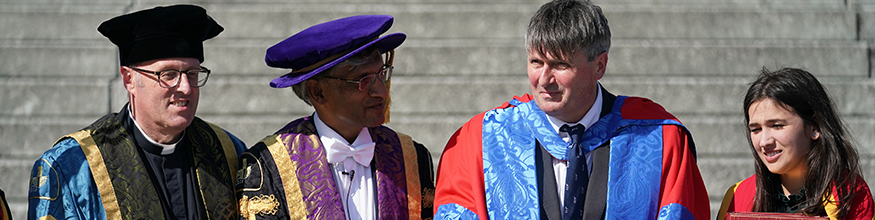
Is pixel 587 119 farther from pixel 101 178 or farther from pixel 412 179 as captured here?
pixel 101 178

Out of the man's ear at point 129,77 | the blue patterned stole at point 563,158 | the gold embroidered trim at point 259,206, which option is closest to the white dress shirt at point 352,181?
the gold embroidered trim at point 259,206

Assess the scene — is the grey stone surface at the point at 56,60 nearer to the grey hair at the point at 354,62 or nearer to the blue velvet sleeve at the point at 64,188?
the blue velvet sleeve at the point at 64,188

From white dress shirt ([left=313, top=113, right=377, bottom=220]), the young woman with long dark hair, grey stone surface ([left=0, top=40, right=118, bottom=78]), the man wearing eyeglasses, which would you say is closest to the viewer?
the man wearing eyeglasses

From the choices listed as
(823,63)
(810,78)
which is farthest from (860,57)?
(810,78)

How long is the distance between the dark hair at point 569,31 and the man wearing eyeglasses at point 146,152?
4.34 ft

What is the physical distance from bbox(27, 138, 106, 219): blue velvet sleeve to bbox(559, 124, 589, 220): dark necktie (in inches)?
68.4

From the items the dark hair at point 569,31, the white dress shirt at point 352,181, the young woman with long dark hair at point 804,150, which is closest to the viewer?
the dark hair at point 569,31

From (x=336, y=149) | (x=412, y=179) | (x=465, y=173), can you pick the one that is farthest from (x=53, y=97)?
(x=465, y=173)

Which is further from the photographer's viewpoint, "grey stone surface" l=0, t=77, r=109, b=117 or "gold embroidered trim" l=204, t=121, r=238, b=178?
"grey stone surface" l=0, t=77, r=109, b=117

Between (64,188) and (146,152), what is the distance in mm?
353

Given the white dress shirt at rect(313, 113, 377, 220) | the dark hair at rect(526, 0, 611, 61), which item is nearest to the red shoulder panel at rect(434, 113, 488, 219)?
the white dress shirt at rect(313, 113, 377, 220)

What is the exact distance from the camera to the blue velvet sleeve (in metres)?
2.84

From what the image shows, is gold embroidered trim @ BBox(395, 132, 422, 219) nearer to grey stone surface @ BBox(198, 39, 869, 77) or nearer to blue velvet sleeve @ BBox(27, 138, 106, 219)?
blue velvet sleeve @ BBox(27, 138, 106, 219)

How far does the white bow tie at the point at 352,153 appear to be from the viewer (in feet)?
10.7
